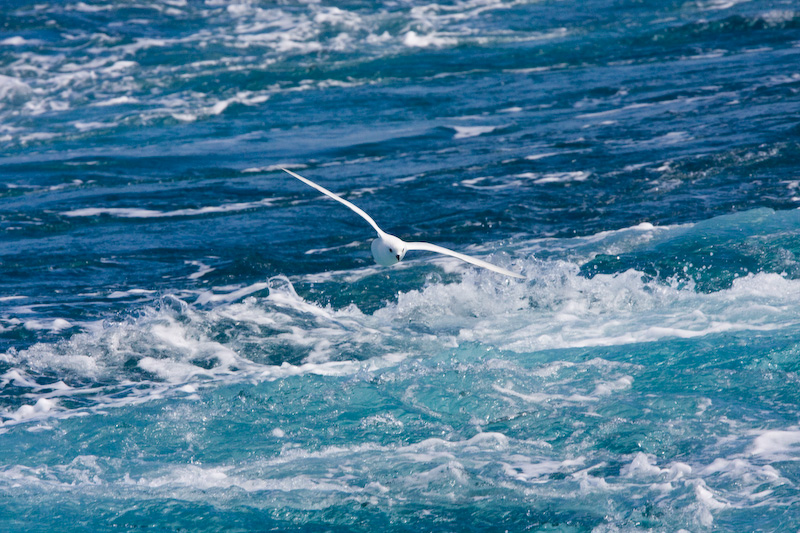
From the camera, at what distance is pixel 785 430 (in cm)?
816

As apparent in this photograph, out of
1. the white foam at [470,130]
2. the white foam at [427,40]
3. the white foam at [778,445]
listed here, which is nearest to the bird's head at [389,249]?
the white foam at [778,445]

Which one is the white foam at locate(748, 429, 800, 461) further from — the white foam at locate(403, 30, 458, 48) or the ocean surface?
the white foam at locate(403, 30, 458, 48)

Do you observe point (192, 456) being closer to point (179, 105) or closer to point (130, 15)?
point (179, 105)

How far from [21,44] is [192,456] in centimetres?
2323

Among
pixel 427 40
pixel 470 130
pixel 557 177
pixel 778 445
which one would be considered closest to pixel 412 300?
pixel 778 445

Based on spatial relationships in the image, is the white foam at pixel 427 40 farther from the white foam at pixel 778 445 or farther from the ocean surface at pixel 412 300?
the white foam at pixel 778 445

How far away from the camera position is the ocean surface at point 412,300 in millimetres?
7844

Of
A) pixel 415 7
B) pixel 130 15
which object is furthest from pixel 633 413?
pixel 130 15

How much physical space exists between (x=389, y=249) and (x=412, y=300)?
382 cm

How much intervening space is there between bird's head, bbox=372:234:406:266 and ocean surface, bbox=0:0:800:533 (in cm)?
174

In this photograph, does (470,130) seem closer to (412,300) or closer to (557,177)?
(557,177)

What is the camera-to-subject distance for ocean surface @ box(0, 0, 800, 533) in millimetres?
7844

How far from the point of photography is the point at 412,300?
38.6 ft

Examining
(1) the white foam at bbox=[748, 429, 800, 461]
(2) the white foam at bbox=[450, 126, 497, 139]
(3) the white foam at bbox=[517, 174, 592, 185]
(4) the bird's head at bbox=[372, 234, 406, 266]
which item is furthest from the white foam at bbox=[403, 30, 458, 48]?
(1) the white foam at bbox=[748, 429, 800, 461]
